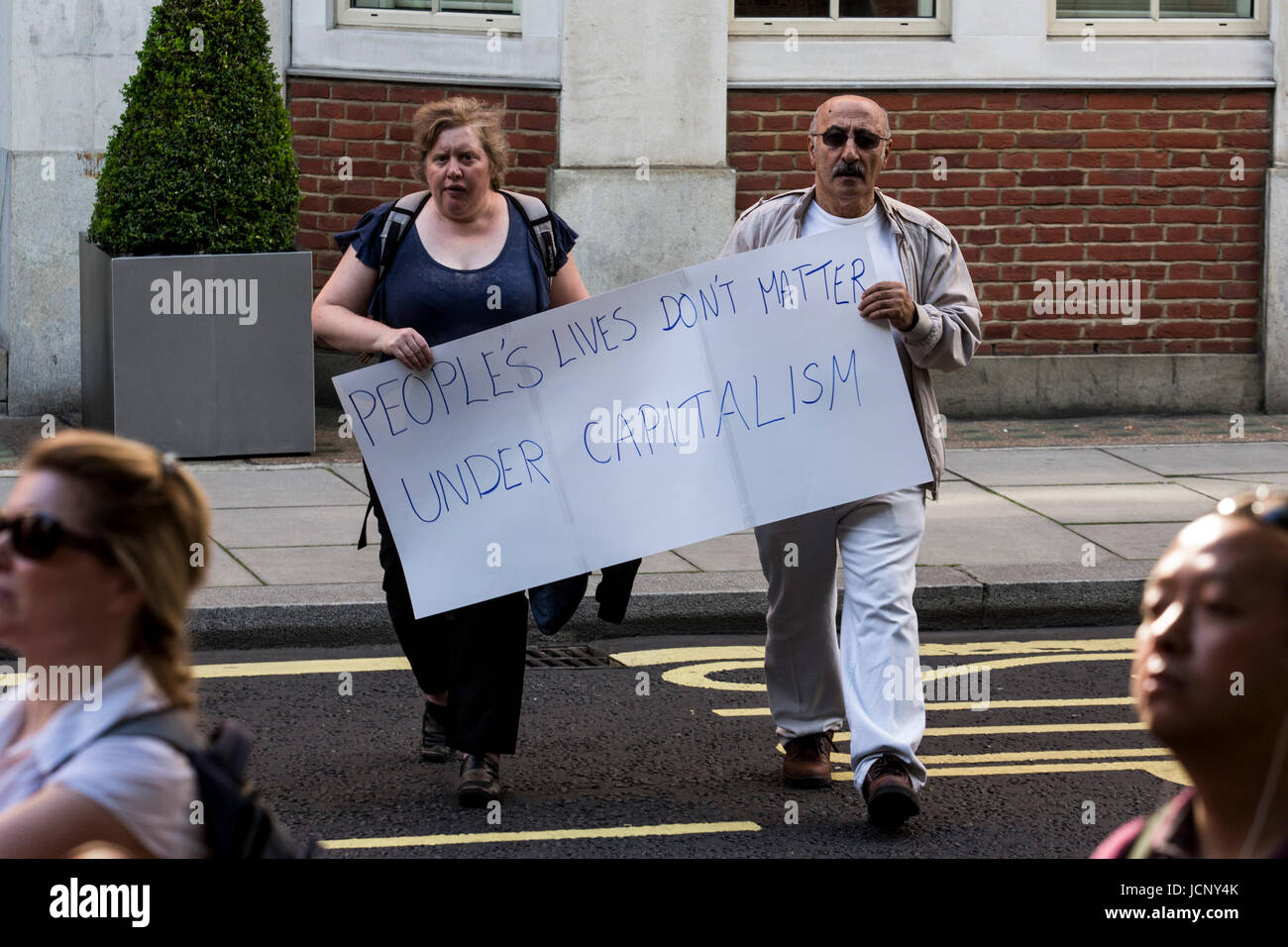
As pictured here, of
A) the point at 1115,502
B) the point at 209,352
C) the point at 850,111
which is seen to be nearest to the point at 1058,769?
the point at 850,111

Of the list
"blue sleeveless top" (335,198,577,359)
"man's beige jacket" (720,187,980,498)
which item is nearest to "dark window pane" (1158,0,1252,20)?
"man's beige jacket" (720,187,980,498)

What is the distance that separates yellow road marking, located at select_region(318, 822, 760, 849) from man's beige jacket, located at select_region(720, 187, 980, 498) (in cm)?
116

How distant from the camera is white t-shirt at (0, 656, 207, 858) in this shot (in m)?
1.88

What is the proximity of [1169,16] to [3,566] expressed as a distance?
11.4m

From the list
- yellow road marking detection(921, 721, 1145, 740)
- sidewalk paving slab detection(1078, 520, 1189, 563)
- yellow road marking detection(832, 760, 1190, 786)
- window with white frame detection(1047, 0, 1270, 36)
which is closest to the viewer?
yellow road marking detection(832, 760, 1190, 786)

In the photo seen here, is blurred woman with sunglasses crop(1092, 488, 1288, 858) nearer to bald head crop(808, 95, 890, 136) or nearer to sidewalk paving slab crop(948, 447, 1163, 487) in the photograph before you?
bald head crop(808, 95, 890, 136)

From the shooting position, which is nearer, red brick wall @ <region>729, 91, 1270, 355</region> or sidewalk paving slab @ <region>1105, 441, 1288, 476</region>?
sidewalk paving slab @ <region>1105, 441, 1288, 476</region>

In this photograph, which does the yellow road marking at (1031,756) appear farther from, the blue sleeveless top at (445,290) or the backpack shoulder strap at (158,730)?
the backpack shoulder strap at (158,730)

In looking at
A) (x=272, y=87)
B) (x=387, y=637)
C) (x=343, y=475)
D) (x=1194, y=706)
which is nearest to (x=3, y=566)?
(x=1194, y=706)

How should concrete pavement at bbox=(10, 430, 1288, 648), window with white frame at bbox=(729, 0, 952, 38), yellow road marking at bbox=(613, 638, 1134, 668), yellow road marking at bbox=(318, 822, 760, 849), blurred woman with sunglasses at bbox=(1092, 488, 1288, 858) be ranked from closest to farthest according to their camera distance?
blurred woman with sunglasses at bbox=(1092, 488, 1288, 858), yellow road marking at bbox=(318, 822, 760, 849), yellow road marking at bbox=(613, 638, 1134, 668), concrete pavement at bbox=(10, 430, 1288, 648), window with white frame at bbox=(729, 0, 952, 38)

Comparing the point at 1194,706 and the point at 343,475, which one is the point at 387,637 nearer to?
the point at 343,475

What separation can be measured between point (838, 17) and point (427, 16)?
2.69m

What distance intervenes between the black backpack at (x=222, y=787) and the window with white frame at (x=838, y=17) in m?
→ 10.4

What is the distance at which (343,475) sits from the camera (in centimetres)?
966
